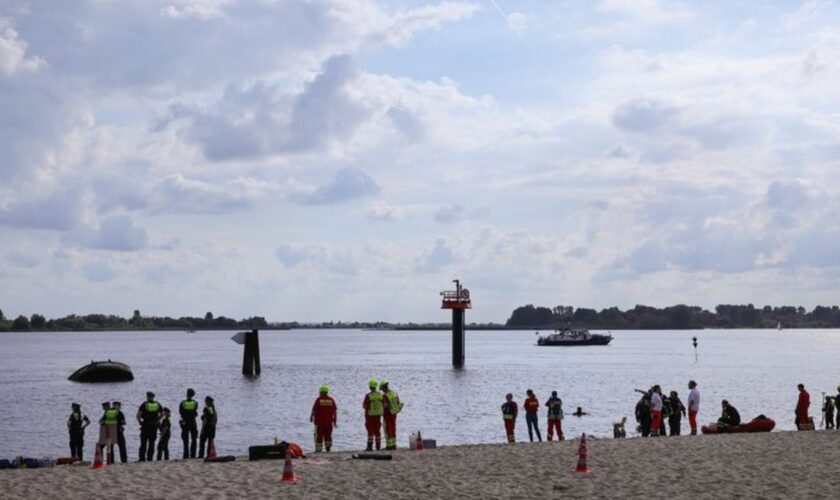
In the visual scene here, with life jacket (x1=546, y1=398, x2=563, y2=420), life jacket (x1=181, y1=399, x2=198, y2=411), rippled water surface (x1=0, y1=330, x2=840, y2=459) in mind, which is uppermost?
life jacket (x1=181, y1=399, x2=198, y2=411)

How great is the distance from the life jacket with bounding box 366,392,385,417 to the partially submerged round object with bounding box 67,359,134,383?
6179cm

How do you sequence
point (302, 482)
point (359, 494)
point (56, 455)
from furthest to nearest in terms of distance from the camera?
point (56, 455), point (302, 482), point (359, 494)

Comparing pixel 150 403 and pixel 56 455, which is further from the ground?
pixel 150 403

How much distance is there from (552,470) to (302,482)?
17.3ft

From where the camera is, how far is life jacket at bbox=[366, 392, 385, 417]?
2495 centimetres

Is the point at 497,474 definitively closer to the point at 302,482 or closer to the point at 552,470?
the point at 552,470

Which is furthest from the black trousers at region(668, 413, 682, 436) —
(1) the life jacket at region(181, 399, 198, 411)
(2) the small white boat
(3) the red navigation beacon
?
(2) the small white boat

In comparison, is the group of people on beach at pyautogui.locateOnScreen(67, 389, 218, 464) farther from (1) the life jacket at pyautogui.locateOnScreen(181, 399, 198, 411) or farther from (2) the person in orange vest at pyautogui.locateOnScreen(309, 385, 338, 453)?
(2) the person in orange vest at pyautogui.locateOnScreen(309, 385, 338, 453)

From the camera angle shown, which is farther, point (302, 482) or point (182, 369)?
point (182, 369)

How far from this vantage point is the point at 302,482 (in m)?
19.2

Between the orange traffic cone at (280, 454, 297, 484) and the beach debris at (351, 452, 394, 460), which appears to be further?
the beach debris at (351, 452, 394, 460)

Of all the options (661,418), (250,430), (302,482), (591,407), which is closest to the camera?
(302,482)

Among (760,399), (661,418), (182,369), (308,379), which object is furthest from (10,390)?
(661,418)

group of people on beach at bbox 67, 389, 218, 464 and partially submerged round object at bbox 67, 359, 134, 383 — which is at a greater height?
group of people on beach at bbox 67, 389, 218, 464
